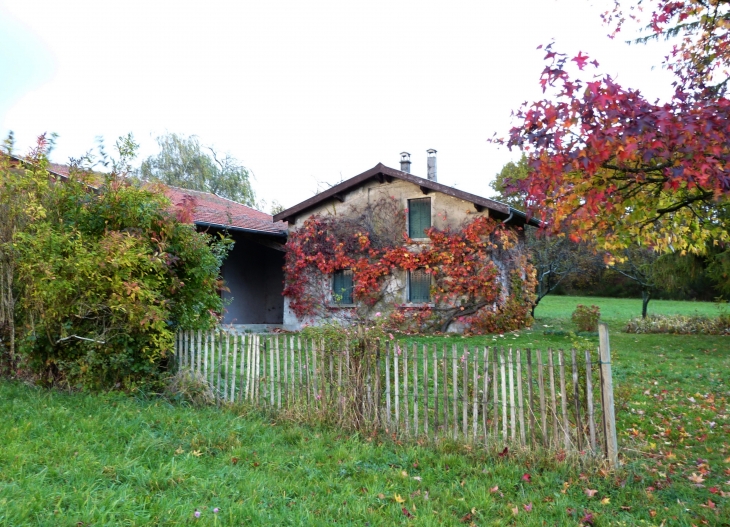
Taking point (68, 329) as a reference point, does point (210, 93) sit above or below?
above

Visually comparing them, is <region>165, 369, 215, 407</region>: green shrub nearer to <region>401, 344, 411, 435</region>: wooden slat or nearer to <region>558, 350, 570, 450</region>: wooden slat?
<region>401, 344, 411, 435</region>: wooden slat

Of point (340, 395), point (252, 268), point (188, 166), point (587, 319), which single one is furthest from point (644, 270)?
point (188, 166)

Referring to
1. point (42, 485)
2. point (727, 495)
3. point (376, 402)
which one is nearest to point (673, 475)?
point (727, 495)

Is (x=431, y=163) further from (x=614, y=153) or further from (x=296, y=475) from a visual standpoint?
(x=296, y=475)

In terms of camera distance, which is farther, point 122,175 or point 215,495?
point 122,175

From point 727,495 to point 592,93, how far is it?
3481mm

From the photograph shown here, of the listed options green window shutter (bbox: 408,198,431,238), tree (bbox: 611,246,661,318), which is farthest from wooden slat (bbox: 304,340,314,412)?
tree (bbox: 611,246,661,318)

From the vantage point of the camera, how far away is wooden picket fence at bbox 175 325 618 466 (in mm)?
4941

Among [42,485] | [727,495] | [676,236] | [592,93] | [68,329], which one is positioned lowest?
[727,495]

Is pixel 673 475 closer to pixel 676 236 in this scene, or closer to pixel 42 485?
pixel 676 236

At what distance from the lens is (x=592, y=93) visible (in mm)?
4785

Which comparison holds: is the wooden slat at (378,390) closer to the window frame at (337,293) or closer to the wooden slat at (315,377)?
the wooden slat at (315,377)

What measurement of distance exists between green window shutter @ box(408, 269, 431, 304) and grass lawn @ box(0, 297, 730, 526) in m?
9.01

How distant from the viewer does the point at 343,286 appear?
16.6m
